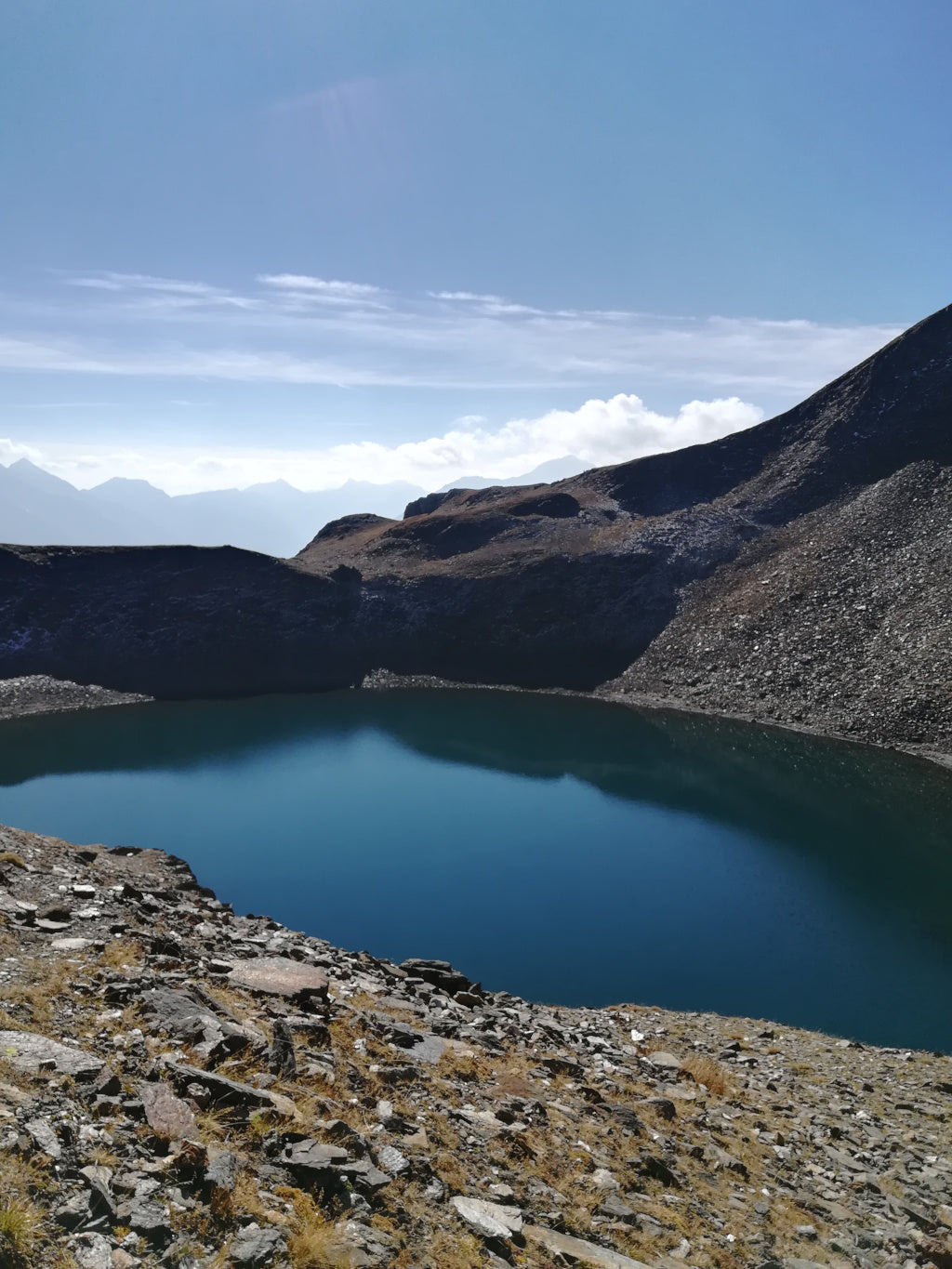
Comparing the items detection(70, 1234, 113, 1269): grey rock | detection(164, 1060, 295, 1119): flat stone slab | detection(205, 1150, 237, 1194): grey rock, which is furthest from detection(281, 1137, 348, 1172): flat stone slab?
detection(70, 1234, 113, 1269): grey rock

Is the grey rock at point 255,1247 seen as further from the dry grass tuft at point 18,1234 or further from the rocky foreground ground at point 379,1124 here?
the dry grass tuft at point 18,1234

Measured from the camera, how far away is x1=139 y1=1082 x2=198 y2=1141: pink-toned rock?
27.7ft

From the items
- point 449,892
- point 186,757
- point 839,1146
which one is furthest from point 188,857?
point 839,1146

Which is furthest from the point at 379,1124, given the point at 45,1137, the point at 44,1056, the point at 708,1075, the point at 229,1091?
the point at 708,1075

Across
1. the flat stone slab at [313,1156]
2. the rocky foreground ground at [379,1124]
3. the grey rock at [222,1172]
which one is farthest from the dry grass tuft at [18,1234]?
the flat stone slab at [313,1156]

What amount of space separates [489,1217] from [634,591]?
238 feet

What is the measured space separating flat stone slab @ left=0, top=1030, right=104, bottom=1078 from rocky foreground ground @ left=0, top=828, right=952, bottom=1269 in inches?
1.6

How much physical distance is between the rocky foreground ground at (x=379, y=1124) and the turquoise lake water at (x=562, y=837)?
7.69 meters

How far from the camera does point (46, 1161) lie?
7.38 m

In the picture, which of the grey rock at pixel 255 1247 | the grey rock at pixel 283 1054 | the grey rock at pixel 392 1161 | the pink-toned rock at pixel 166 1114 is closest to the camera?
the grey rock at pixel 255 1247

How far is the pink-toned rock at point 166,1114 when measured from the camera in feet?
27.7

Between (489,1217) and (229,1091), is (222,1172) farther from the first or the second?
(489,1217)

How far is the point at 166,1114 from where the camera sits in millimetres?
8695

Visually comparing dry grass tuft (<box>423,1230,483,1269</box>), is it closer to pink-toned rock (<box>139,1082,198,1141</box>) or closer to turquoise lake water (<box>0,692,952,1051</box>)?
pink-toned rock (<box>139,1082,198,1141</box>)
